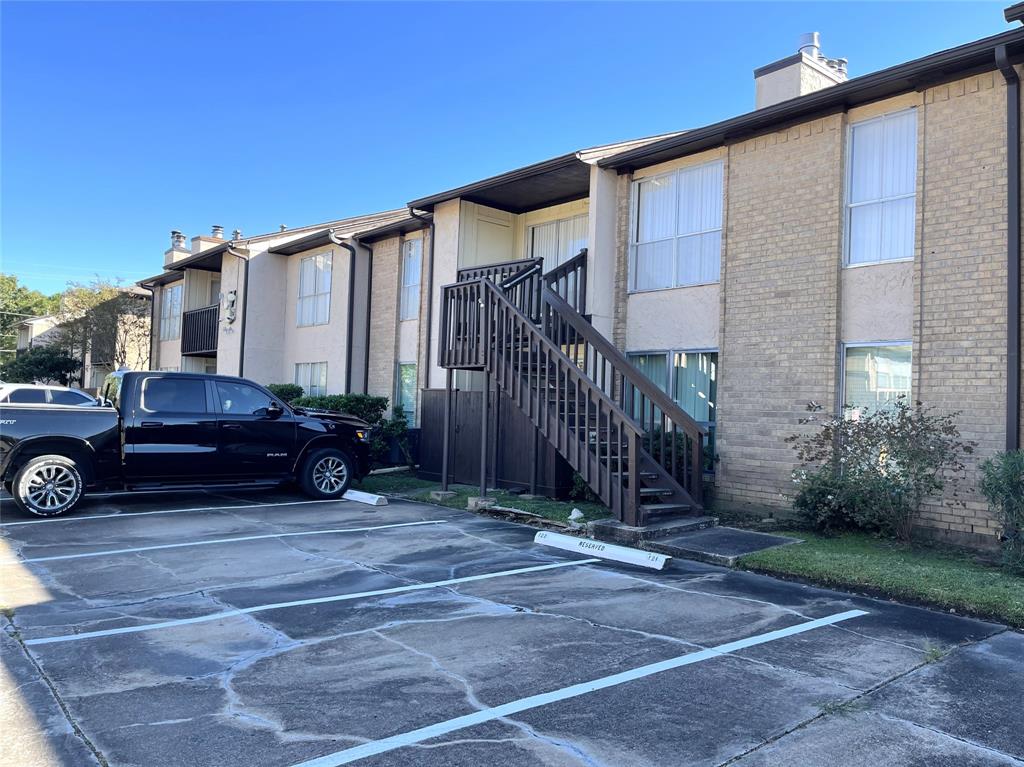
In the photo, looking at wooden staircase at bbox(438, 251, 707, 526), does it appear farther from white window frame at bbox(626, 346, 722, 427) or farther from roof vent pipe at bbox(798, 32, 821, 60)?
roof vent pipe at bbox(798, 32, 821, 60)

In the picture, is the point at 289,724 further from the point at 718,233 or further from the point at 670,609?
the point at 718,233

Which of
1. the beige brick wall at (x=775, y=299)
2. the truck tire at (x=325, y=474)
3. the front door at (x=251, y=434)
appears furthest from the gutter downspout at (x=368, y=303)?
the beige brick wall at (x=775, y=299)

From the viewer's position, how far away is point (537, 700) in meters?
4.17

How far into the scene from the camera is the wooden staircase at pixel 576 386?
9242 mm

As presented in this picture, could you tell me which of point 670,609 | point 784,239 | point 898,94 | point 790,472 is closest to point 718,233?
point 784,239

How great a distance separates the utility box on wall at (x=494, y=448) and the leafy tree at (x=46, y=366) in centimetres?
2395

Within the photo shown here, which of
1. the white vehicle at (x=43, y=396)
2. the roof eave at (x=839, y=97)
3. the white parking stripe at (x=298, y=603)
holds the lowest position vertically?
the white parking stripe at (x=298, y=603)

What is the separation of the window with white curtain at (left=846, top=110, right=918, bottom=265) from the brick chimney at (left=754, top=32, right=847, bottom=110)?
182 centimetres

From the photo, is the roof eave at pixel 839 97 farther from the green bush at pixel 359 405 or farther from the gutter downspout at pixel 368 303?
the gutter downspout at pixel 368 303

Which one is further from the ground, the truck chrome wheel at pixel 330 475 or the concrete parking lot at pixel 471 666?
the truck chrome wheel at pixel 330 475

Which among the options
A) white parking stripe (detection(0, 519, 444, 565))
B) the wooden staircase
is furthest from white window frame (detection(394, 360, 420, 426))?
white parking stripe (detection(0, 519, 444, 565))

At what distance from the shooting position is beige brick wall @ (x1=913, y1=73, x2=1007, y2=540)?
27.1 ft

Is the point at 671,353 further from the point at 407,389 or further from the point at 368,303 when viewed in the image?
the point at 368,303

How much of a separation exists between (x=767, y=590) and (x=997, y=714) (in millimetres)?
2697
